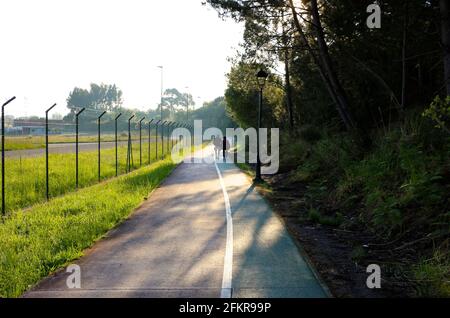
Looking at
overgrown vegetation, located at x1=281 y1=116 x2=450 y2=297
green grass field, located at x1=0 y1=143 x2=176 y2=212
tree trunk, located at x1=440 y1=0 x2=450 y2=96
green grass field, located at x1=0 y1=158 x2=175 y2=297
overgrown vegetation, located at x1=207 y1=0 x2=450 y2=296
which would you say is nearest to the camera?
green grass field, located at x1=0 y1=158 x2=175 y2=297

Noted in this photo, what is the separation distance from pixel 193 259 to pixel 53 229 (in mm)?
3391

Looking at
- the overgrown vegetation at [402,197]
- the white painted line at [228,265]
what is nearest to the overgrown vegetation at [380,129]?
the overgrown vegetation at [402,197]

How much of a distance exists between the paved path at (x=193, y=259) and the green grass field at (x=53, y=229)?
0.95 feet

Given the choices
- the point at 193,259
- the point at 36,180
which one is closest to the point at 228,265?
the point at 193,259

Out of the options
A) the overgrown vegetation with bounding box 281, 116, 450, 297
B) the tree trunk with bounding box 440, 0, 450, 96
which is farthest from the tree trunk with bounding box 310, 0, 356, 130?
the tree trunk with bounding box 440, 0, 450, 96

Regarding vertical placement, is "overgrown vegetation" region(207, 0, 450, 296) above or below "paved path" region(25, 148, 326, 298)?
above

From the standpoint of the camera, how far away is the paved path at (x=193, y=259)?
215 inches

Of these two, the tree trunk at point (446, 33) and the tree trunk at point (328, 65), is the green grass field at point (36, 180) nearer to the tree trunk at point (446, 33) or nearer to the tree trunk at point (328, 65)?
the tree trunk at point (328, 65)

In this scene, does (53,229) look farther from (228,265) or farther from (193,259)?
(228,265)

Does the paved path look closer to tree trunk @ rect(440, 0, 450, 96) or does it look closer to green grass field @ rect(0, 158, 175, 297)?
green grass field @ rect(0, 158, 175, 297)

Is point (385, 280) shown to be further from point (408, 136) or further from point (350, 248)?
point (408, 136)

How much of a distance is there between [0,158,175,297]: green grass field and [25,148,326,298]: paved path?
0.95 ft

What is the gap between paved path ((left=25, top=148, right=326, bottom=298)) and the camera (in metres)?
5.47

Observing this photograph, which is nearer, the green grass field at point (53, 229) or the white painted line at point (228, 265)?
the white painted line at point (228, 265)
